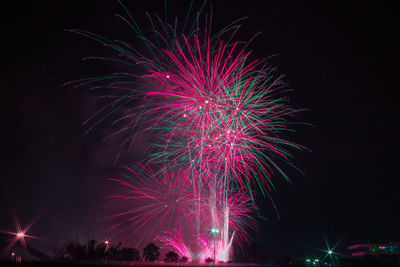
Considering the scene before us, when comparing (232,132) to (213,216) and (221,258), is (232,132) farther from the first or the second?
(221,258)

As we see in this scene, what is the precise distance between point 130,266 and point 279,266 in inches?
386

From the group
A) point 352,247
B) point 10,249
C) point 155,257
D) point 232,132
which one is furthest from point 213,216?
point 352,247

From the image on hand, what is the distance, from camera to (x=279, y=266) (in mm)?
23219

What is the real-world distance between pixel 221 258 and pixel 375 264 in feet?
52.7

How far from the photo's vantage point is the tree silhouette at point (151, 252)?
89312 millimetres

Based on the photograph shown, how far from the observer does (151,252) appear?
91.2m

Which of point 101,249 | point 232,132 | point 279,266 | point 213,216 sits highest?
point 232,132

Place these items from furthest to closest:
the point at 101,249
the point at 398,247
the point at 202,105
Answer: the point at 398,247
the point at 101,249
the point at 202,105

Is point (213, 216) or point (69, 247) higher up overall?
point (213, 216)

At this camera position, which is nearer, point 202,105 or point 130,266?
point 130,266

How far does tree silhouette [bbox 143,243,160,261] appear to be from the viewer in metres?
89.3

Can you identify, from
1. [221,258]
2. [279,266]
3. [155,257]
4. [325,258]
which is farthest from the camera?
[325,258]

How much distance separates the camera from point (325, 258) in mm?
118625

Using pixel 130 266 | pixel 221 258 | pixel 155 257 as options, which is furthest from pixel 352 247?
pixel 130 266
